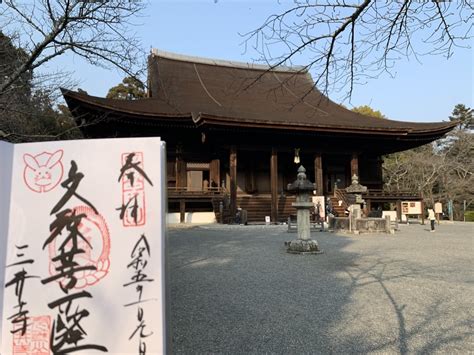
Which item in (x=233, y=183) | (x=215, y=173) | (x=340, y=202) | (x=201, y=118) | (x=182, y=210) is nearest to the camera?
(x=201, y=118)

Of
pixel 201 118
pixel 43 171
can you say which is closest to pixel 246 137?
pixel 201 118

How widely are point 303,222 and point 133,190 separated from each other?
21.9ft

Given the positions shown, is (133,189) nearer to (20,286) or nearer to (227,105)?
(20,286)

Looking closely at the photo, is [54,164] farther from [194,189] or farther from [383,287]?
[194,189]

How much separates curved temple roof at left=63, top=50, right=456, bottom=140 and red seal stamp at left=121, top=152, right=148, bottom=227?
1129 centimetres

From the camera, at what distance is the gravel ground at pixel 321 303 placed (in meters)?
2.93

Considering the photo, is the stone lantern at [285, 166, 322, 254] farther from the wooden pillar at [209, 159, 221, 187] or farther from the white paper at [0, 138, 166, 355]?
the wooden pillar at [209, 159, 221, 187]

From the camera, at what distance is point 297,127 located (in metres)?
16.0

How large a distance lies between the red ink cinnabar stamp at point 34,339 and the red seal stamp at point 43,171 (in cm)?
51

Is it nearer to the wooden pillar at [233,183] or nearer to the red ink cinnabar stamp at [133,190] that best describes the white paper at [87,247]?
the red ink cinnabar stamp at [133,190]

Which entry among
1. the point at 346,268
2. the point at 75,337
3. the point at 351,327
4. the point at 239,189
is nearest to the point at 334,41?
the point at 351,327

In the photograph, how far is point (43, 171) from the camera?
1.59 metres

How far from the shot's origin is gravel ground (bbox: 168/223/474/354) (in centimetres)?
293

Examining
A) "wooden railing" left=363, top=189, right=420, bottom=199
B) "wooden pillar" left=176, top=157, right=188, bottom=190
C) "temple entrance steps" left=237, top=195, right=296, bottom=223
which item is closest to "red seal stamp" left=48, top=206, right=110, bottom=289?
"temple entrance steps" left=237, top=195, right=296, bottom=223
